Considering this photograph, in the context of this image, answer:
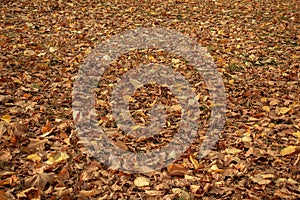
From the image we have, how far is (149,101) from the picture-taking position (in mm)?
4375

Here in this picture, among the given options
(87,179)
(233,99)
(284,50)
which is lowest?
(87,179)

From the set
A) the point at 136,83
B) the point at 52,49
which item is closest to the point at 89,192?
the point at 136,83

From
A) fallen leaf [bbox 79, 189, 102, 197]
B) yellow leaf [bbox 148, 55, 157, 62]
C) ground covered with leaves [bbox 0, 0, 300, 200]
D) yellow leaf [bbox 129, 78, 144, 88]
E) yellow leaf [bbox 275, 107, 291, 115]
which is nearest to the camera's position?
fallen leaf [bbox 79, 189, 102, 197]

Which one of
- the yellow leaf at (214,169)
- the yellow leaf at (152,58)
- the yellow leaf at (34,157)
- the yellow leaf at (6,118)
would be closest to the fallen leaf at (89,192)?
the yellow leaf at (34,157)

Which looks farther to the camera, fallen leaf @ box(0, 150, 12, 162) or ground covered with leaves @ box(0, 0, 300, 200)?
fallen leaf @ box(0, 150, 12, 162)

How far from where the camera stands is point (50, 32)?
6.27 metres

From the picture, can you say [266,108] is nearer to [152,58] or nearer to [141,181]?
[141,181]

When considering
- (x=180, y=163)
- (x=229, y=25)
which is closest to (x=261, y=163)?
(x=180, y=163)

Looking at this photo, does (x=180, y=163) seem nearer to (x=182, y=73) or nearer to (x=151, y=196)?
(x=151, y=196)

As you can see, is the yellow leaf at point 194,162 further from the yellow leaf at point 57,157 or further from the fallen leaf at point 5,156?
the fallen leaf at point 5,156

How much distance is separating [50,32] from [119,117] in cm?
309

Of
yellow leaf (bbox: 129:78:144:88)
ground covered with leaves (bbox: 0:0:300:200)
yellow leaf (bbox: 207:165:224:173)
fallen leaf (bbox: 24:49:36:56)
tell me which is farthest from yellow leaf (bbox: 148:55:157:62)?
yellow leaf (bbox: 207:165:224:173)

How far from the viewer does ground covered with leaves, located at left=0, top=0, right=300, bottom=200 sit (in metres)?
2.98

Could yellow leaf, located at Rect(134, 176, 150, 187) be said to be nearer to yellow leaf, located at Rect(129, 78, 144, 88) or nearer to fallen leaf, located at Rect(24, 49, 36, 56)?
yellow leaf, located at Rect(129, 78, 144, 88)
